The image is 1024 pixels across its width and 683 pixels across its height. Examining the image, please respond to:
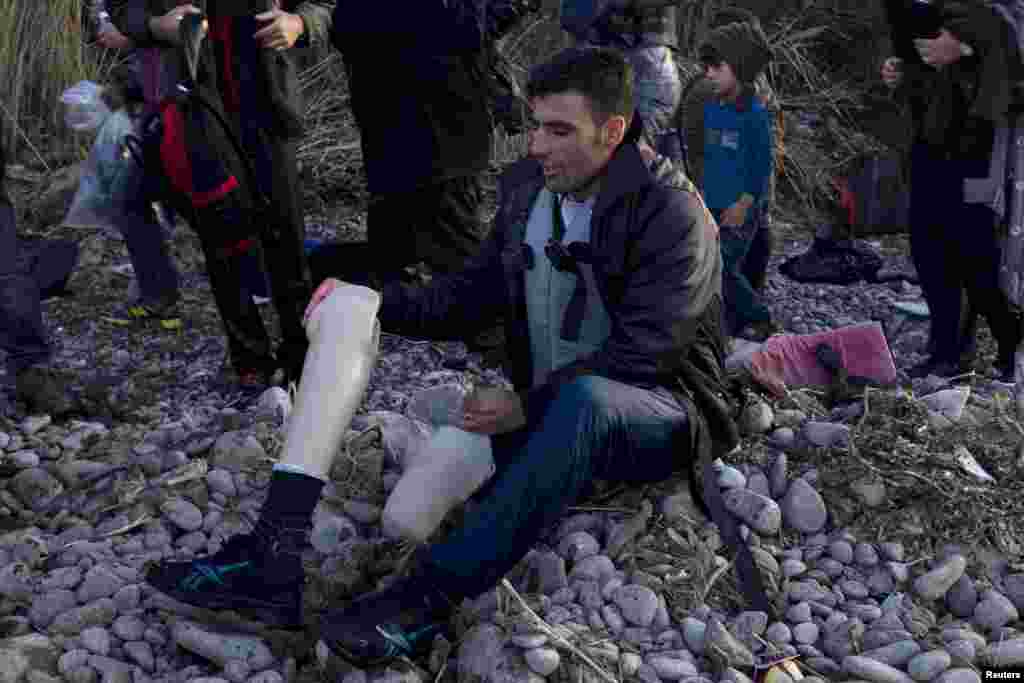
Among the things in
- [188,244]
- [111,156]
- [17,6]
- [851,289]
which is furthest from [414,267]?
[17,6]

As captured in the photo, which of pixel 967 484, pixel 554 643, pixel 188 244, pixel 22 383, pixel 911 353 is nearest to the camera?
pixel 554 643

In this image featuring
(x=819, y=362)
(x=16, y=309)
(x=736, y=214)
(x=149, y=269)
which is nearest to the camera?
(x=819, y=362)

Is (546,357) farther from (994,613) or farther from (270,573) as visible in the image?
(994,613)

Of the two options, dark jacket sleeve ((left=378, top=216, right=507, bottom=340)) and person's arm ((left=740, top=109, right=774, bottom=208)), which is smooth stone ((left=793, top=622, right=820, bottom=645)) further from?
person's arm ((left=740, top=109, right=774, bottom=208))

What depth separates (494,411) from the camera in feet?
9.75

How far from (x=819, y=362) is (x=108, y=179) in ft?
9.46

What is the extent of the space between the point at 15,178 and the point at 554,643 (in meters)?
5.48

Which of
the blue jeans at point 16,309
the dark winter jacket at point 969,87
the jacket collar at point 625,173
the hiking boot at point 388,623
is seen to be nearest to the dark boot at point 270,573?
the hiking boot at point 388,623

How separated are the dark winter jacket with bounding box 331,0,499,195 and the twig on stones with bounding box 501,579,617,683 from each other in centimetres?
237

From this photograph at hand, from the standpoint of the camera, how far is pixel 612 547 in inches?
130

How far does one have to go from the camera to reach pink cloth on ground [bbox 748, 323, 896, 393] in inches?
175

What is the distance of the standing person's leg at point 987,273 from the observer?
501cm

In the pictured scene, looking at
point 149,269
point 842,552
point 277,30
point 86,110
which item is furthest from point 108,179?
point 842,552

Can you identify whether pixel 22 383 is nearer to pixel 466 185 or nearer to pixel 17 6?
pixel 466 185
